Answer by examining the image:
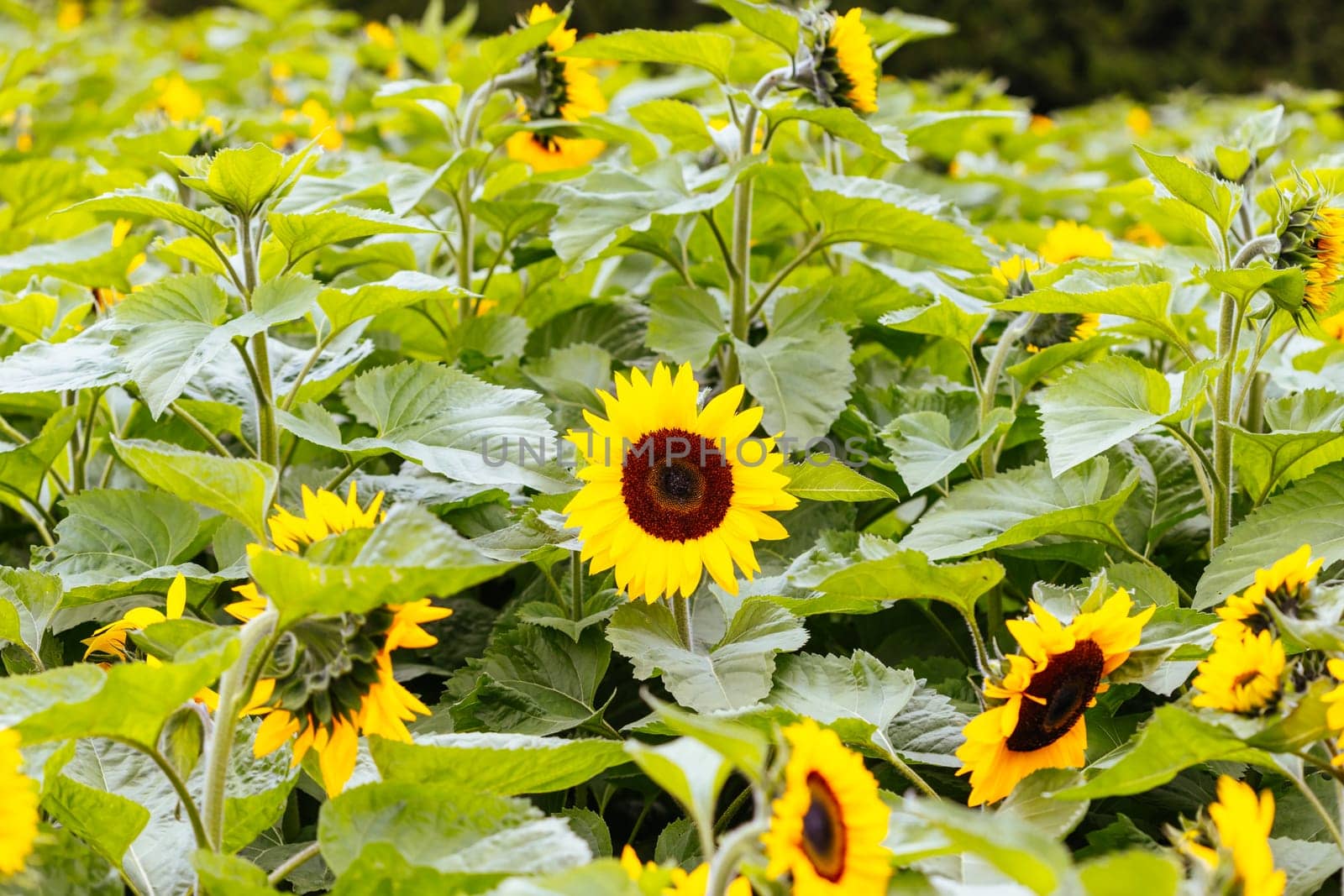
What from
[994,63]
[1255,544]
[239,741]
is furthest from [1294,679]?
[994,63]

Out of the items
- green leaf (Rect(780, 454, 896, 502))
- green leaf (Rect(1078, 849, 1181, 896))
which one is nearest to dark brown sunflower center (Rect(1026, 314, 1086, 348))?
green leaf (Rect(780, 454, 896, 502))

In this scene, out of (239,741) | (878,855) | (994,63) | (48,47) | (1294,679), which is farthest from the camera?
(994,63)

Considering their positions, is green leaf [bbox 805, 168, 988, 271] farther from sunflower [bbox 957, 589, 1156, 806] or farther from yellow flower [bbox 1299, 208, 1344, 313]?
sunflower [bbox 957, 589, 1156, 806]

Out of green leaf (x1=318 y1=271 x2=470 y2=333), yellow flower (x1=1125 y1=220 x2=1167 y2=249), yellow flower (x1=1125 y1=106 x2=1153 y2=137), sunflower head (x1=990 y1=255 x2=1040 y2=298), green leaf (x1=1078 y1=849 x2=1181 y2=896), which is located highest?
green leaf (x1=318 y1=271 x2=470 y2=333)

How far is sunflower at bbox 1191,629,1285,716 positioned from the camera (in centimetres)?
88

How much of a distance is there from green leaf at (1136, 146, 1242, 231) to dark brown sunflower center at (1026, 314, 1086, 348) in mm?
317

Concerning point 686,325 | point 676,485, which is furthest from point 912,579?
point 686,325

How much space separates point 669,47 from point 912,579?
0.86 meters

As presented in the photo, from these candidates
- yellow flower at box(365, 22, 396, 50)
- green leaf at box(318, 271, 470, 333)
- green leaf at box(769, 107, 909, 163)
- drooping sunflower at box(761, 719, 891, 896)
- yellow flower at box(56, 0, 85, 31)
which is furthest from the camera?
yellow flower at box(56, 0, 85, 31)

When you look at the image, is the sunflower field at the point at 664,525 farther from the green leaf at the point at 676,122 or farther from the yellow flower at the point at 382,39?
the yellow flower at the point at 382,39

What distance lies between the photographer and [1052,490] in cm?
133

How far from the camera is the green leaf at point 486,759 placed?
89 centimetres

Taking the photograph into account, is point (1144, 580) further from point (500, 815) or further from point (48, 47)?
point (48, 47)

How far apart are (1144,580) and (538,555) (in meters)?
0.59
